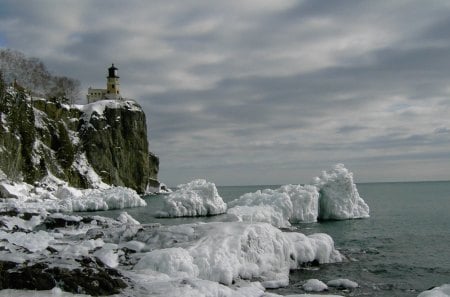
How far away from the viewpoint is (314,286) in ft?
66.5

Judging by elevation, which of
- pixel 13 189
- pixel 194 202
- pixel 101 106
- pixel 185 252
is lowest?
pixel 185 252

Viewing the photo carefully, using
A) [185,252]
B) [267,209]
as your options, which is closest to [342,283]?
[185,252]

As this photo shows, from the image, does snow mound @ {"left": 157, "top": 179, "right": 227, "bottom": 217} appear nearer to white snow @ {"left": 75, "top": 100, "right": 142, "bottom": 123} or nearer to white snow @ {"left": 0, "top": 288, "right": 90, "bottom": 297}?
white snow @ {"left": 0, "top": 288, "right": 90, "bottom": 297}

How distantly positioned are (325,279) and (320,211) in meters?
34.1

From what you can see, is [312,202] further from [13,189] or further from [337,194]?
[13,189]

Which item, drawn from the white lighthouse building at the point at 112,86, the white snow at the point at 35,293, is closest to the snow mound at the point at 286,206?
the white snow at the point at 35,293

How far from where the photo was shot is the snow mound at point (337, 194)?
54.0 meters

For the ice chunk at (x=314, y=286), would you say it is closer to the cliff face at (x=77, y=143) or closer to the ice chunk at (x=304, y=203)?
the ice chunk at (x=304, y=203)

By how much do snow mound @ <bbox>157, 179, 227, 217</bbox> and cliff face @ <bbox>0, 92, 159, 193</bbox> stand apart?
109 feet

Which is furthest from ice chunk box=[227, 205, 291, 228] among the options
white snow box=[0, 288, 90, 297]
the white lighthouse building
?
the white lighthouse building

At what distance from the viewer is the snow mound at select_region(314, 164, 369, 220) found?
2126 inches

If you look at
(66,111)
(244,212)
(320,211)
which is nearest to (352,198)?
(320,211)

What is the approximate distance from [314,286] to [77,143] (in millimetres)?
88777

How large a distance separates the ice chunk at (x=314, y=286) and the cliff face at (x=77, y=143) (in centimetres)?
6542
